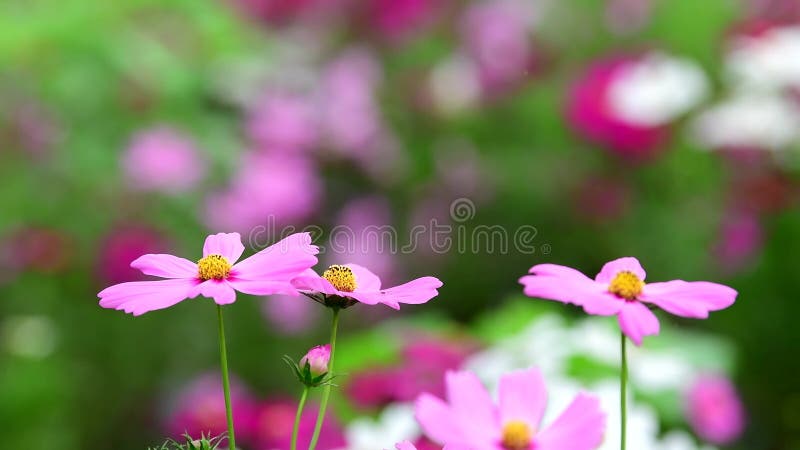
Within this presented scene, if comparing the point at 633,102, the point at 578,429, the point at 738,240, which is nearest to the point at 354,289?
the point at 578,429

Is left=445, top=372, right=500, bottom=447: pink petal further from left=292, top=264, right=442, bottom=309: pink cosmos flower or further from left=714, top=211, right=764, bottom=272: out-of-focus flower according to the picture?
left=714, top=211, right=764, bottom=272: out-of-focus flower

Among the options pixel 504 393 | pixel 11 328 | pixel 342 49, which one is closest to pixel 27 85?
pixel 11 328

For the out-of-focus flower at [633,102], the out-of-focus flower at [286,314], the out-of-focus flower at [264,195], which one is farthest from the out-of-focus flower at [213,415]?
the out-of-focus flower at [633,102]

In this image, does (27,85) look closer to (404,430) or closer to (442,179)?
(442,179)

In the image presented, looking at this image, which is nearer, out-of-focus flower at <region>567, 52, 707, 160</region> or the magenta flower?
the magenta flower

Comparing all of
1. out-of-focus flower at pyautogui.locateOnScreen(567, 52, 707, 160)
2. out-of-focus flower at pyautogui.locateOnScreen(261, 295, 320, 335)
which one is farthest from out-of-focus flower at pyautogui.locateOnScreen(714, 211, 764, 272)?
out-of-focus flower at pyautogui.locateOnScreen(261, 295, 320, 335)

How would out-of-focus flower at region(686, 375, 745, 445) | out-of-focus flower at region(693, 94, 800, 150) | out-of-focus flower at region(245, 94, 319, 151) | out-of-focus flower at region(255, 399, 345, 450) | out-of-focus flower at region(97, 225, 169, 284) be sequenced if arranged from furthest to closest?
out-of-focus flower at region(245, 94, 319, 151) → out-of-focus flower at region(693, 94, 800, 150) → out-of-focus flower at region(97, 225, 169, 284) → out-of-focus flower at region(686, 375, 745, 445) → out-of-focus flower at region(255, 399, 345, 450)
